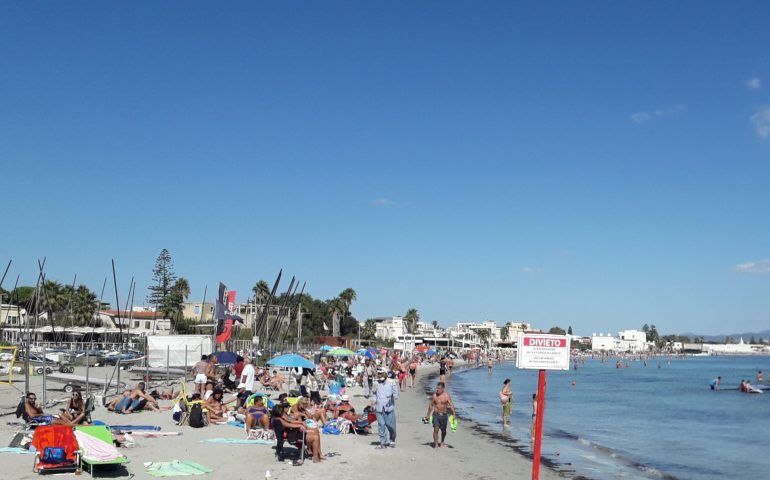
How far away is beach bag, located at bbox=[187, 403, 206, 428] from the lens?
16.6 meters

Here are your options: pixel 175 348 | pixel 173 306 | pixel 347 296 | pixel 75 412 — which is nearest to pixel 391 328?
pixel 347 296

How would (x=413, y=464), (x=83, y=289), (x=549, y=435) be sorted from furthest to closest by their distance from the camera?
(x=83, y=289) → (x=549, y=435) → (x=413, y=464)

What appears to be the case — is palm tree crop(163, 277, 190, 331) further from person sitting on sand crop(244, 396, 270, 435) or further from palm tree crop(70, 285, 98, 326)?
person sitting on sand crop(244, 396, 270, 435)

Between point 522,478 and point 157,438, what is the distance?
24.3ft

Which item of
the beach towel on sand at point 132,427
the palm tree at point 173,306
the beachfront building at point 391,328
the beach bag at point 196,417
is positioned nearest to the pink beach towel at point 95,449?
the beach towel on sand at point 132,427

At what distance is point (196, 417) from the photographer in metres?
16.6

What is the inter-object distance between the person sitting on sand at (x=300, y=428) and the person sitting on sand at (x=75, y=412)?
3.64 metres

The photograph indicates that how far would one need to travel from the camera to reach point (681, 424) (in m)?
31.2

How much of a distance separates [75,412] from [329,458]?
16.0ft

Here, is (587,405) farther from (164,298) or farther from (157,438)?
(164,298)

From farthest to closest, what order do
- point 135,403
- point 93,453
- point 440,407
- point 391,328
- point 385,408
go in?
point 391,328
point 135,403
point 440,407
point 385,408
point 93,453

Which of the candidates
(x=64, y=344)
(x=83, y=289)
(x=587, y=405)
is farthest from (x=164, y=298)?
(x=587, y=405)

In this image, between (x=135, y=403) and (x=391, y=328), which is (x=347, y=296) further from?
(x=135, y=403)

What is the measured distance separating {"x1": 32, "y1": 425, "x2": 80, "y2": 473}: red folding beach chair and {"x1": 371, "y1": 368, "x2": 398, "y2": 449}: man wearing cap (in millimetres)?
6179
